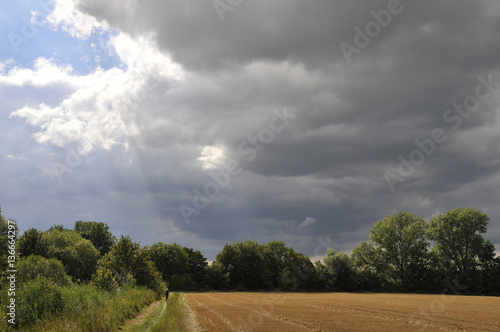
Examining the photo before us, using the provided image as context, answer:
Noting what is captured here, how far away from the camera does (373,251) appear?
309 ft

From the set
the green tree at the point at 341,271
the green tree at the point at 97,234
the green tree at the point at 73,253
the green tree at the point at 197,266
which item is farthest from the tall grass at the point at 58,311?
the green tree at the point at 97,234

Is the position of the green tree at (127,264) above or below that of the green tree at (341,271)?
above

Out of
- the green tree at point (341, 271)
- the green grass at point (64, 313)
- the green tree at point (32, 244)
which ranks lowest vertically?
the green tree at point (341, 271)

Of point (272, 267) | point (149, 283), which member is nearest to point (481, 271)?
point (272, 267)

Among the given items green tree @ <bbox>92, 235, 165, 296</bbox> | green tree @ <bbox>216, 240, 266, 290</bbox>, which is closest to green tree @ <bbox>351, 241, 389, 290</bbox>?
green tree @ <bbox>216, 240, 266, 290</bbox>

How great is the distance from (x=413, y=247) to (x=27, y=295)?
92389 millimetres

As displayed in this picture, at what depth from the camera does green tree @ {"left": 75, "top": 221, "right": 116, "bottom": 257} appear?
122m

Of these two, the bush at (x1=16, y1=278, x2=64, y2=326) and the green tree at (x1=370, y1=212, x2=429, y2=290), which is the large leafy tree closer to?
the green tree at (x1=370, y1=212, x2=429, y2=290)

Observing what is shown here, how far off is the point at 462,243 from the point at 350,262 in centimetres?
2882

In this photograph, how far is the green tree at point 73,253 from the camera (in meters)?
74.5

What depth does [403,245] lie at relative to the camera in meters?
91.2

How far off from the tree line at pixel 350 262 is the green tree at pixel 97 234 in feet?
105

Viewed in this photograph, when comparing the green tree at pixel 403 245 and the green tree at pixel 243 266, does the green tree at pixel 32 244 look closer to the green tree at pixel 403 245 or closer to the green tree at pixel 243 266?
A: the green tree at pixel 243 266

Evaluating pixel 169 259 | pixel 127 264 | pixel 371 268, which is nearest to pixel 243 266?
pixel 169 259
